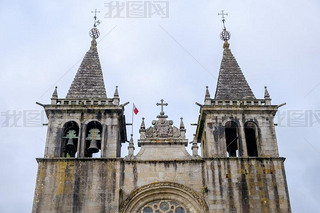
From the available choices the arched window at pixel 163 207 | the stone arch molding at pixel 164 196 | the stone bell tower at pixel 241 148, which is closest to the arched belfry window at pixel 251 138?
the stone bell tower at pixel 241 148

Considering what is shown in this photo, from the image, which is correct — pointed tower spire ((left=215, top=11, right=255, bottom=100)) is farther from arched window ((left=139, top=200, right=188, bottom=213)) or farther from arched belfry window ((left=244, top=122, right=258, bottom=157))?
arched window ((left=139, top=200, right=188, bottom=213))

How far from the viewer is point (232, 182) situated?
29156mm

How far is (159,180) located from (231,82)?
9.32m

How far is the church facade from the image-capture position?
93.6 feet

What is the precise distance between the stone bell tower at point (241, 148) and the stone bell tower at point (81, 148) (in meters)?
5.74

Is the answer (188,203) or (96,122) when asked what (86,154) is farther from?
(188,203)

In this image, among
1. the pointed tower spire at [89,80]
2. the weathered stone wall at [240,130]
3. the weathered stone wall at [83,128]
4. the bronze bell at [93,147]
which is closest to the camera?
the weathered stone wall at [83,128]

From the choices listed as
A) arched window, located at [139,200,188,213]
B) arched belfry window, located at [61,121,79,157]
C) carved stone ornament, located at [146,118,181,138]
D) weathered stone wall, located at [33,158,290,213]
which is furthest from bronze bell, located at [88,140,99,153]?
arched window, located at [139,200,188,213]

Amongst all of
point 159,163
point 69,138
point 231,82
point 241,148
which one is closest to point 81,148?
point 69,138

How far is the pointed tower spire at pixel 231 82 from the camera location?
33.8 metres

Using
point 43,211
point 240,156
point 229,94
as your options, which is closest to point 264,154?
point 240,156

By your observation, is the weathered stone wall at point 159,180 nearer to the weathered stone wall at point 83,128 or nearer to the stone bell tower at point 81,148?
the stone bell tower at point 81,148

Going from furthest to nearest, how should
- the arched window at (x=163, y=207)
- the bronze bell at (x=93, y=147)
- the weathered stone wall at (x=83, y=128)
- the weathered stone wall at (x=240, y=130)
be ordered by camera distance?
the bronze bell at (x=93, y=147)
the weathered stone wall at (x=240, y=130)
the weathered stone wall at (x=83, y=128)
the arched window at (x=163, y=207)

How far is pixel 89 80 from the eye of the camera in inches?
1361
